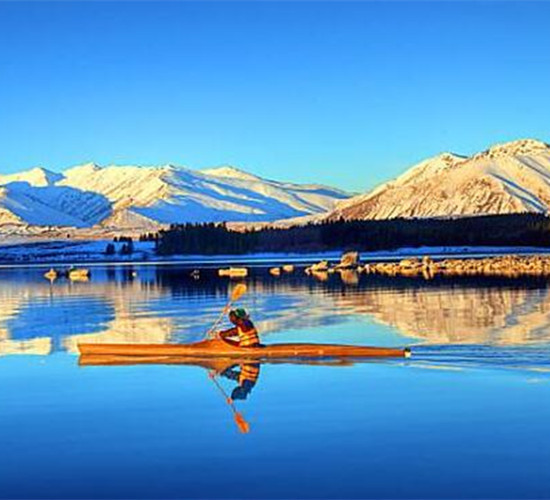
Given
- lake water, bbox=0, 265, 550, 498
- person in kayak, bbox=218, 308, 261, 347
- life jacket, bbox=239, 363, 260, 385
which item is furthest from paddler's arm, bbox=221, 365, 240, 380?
person in kayak, bbox=218, 308, 261, 347

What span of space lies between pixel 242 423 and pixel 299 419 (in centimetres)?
115

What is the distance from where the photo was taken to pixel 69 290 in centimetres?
7256

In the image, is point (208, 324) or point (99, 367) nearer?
point (99, 367)

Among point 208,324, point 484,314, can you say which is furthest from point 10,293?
point 484,314

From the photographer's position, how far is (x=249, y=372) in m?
25.3

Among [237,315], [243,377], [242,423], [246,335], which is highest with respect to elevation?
[237,315]

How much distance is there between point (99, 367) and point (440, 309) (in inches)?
772

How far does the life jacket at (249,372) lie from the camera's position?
2414 centimetres

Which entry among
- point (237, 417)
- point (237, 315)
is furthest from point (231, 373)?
point (237, 417)

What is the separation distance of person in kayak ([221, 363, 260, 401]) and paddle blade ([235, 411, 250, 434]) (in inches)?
77.6

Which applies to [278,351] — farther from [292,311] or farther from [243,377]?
[292,311]

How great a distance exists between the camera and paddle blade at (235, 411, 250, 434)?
1791 cm

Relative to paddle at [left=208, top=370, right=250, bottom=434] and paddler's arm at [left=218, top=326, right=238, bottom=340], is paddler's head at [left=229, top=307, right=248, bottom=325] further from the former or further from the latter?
paddle at [left=208, top=370, right=250, bottom=434]

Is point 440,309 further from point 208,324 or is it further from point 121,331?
point 121,331
